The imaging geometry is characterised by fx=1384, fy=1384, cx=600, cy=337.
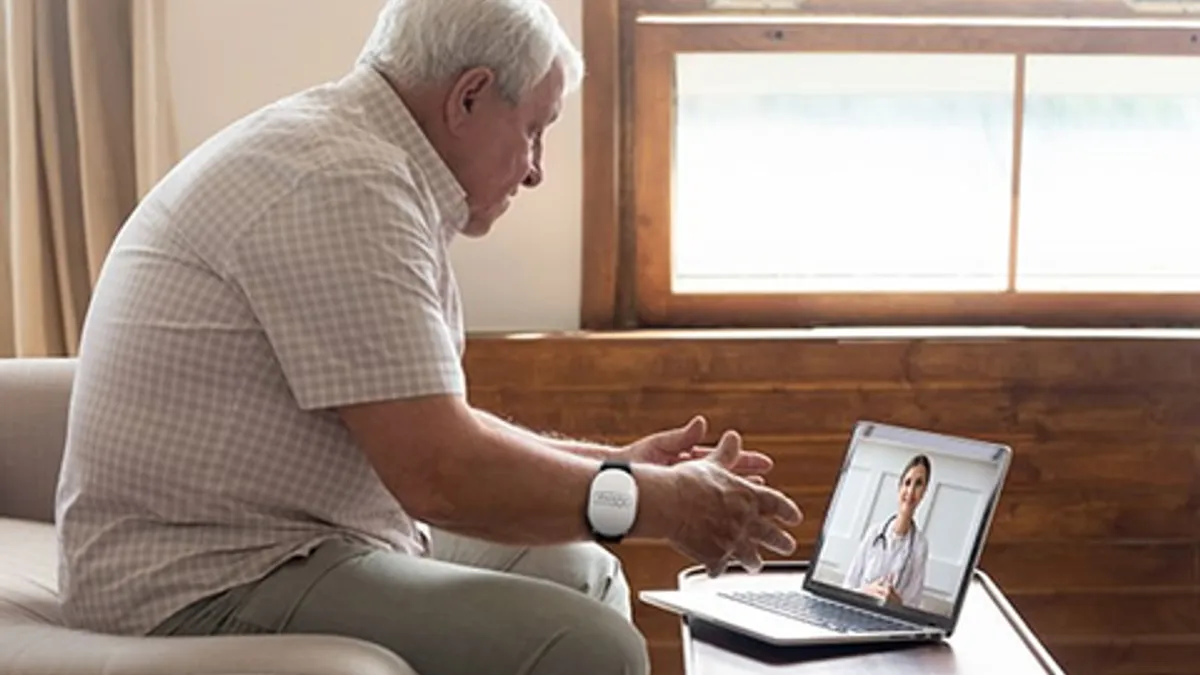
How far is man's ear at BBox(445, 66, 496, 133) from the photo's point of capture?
1.40 m

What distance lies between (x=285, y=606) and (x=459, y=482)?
210mm

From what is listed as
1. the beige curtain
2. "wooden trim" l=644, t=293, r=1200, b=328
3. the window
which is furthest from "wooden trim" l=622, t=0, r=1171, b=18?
the beige curtain

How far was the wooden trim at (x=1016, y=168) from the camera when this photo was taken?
2385mm

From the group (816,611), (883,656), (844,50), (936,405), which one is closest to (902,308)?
(936,405)

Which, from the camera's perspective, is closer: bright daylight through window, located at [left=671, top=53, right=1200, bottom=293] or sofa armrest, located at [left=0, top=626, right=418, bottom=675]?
sofa armrest, located at [left=0, top=626, right=418, bottom=675]

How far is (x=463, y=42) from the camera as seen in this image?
138 centimetres

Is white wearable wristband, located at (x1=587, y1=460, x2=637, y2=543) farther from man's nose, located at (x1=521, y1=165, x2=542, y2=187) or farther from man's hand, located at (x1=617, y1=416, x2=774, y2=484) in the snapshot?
man's nose, located at (x1=521, y1=165, x2=542, y2=187)

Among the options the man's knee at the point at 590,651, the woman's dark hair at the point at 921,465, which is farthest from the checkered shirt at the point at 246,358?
the woman's dark hair at the point at 921,465

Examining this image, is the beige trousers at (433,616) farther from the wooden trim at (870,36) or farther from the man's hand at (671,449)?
the wooden trim at (870,36)

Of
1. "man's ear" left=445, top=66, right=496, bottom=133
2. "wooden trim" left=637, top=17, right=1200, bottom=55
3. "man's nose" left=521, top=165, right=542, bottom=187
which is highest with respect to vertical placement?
"wooden trim" left=637, top=17, right=1200, bottom=55

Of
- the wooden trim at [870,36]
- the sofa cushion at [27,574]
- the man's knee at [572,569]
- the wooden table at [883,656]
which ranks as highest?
the wooden trim at [870,36]

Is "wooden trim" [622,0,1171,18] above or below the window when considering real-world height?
above

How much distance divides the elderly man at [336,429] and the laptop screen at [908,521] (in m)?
0.21

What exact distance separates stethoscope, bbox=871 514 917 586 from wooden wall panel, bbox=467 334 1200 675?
667 millimetres
